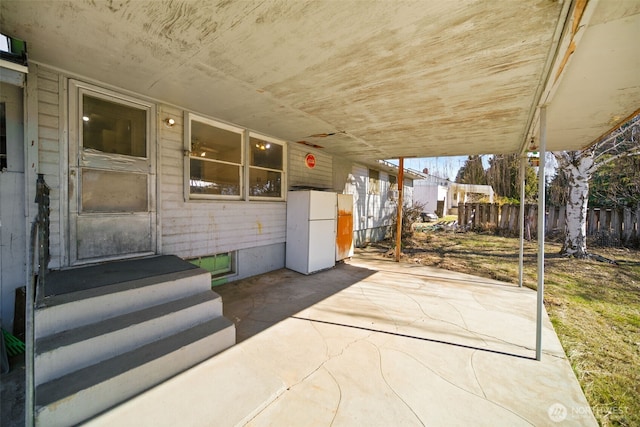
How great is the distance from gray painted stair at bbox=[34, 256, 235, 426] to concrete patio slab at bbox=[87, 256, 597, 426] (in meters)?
0.15

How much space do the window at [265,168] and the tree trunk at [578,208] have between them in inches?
319

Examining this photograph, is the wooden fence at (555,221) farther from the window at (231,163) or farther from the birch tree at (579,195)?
the window at (231,163)

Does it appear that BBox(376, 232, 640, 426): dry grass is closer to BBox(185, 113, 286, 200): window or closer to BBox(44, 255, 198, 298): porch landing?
BBox(44, 255, 198, 298): porch landing

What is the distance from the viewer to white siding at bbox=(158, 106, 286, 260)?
3.64m

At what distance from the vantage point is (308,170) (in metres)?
6.24


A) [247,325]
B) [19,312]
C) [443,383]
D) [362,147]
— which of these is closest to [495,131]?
[362,147]

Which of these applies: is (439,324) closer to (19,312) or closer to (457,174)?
(19,312)

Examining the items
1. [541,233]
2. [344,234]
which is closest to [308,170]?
[344,234]

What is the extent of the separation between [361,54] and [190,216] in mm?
3329

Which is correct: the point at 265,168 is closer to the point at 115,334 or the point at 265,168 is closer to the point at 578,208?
the point at 115,334

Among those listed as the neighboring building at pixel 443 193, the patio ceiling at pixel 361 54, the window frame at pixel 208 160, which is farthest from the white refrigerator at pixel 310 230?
the neighboring building at pixel 443 193

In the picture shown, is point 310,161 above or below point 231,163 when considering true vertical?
above

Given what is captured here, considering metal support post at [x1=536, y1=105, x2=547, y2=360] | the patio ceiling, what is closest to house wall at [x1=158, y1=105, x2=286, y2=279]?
the patio ceiling

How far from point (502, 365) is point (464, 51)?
3.02 m
